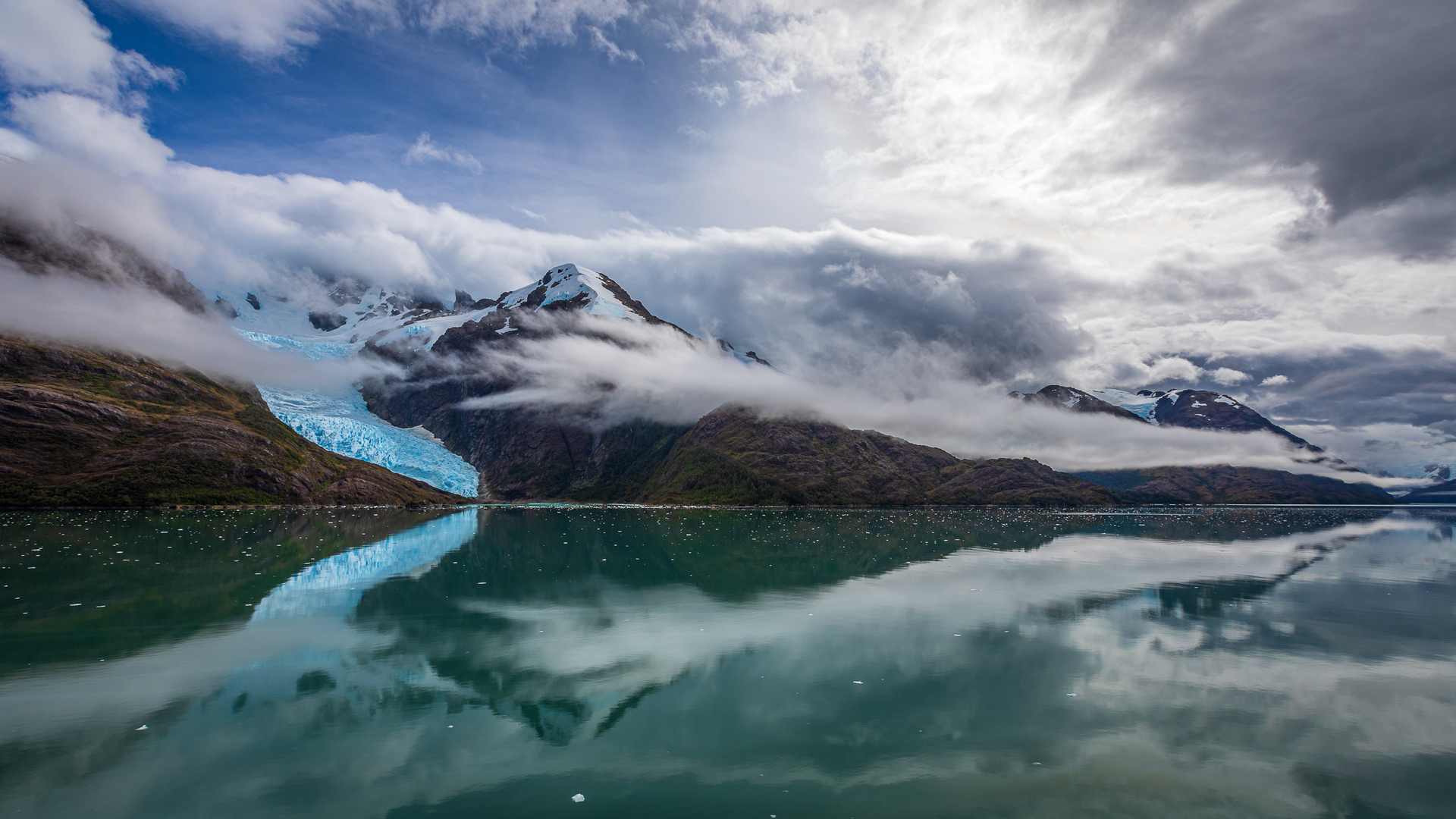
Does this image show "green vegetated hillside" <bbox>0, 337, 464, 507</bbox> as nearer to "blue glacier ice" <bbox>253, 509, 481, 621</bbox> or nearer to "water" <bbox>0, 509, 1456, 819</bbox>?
"blue glacier ice" <bbox>253, 509, 481, 621</bbox>

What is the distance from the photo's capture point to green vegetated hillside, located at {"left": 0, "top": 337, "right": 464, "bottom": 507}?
138m

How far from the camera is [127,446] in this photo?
156000 millimetres

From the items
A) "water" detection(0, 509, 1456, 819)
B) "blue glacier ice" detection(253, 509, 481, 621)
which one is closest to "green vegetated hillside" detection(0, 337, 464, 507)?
"blue glacier ice" detection(253, 509, 481, 621)

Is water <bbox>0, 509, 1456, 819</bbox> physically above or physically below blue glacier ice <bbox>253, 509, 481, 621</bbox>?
above

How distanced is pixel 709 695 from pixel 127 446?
20008 centimetres

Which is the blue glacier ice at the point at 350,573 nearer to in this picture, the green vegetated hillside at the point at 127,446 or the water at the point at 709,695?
the water at the point at 709,695

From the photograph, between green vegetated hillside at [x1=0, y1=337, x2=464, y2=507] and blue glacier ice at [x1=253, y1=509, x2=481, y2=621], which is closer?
blue glacier ice at [x1=253, y1=509, x2=481, y2=621]

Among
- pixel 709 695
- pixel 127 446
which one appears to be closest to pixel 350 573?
pixel 709 695

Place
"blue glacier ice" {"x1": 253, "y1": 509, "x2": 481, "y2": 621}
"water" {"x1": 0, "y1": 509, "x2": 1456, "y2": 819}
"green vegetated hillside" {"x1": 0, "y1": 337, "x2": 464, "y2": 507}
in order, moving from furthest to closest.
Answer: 1. "green vegetated hillside" {"x1": 0, "y1": 337, "x2": 464, "y2": 507}
2. "blue glacier ice" {"x1": 253, "y1": 509, "x2": 481, "y2": 621}
3. "water" {"x1": 0, "y1": 509, "x2": 1456, "y2": 819}

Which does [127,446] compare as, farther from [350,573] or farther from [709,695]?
[709,695]

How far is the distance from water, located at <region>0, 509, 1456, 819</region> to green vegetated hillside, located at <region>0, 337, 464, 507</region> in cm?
11612

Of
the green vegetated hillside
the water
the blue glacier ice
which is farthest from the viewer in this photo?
the green vegetated hillside

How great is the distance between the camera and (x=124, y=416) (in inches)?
6462

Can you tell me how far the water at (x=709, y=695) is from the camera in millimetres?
15617
